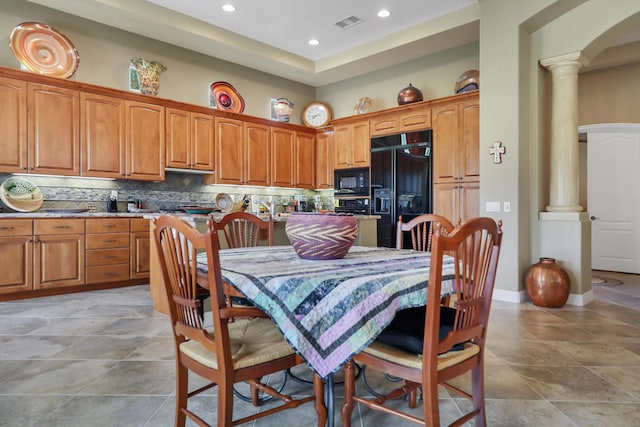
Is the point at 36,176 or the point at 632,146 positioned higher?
the point at 632,146

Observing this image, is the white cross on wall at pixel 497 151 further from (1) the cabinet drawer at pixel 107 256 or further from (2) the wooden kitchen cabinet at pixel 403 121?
(1) the cabinet drawer at pixel 107 256

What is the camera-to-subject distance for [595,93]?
5.95 meters

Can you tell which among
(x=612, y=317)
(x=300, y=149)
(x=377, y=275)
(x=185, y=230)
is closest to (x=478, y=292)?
(x=377, y=275)

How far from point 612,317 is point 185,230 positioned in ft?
12.5

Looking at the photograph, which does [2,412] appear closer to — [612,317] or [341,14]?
[612,317]

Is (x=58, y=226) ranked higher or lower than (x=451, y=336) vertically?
higher

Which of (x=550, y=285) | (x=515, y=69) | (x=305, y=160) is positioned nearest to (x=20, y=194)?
(x=305, y=160)

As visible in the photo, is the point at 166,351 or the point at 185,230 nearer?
the point at 185,230

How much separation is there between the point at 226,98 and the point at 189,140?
1074mm

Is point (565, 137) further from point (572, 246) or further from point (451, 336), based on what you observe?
point (451, 336)

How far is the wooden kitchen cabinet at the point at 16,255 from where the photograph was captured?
391 cm

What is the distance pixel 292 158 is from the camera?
21.8 ft

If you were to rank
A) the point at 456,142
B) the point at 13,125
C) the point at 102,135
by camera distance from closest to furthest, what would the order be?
the point at 13,125
the point at 102,135
the point at 456,142

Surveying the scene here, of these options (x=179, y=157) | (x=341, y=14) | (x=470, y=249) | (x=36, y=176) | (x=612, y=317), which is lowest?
(x=612, y=317)
